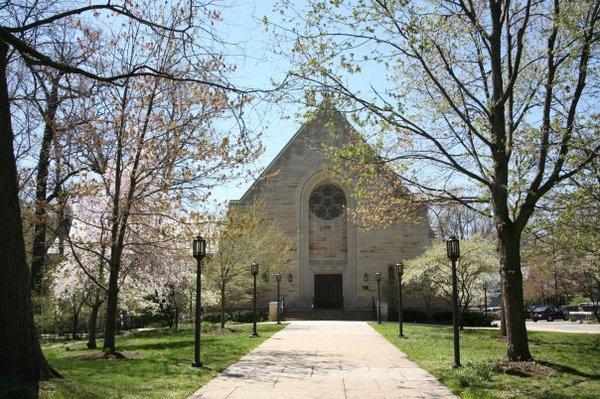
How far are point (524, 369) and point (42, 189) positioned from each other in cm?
1617

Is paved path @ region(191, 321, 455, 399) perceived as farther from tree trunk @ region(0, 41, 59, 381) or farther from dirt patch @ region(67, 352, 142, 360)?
dirt patch @ region(67, 352, 142, 360)

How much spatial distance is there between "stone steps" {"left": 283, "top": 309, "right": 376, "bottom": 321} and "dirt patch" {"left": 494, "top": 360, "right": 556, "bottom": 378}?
25684 millimetres

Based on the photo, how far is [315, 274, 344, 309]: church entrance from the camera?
39500mm

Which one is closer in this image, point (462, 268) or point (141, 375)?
point (141, 375)

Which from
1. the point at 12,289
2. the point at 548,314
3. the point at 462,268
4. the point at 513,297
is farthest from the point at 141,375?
the point at 548,314

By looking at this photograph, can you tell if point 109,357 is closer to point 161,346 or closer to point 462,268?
point 161,346

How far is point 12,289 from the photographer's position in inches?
313

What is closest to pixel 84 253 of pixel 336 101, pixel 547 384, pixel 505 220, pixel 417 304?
pixel 336 101

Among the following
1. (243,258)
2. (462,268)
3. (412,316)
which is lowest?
(412,316)

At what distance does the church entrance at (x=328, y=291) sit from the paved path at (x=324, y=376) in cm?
2229

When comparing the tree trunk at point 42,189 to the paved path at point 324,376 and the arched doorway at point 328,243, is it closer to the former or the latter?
the paved path at point 324,376

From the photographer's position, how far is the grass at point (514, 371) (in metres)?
9.18

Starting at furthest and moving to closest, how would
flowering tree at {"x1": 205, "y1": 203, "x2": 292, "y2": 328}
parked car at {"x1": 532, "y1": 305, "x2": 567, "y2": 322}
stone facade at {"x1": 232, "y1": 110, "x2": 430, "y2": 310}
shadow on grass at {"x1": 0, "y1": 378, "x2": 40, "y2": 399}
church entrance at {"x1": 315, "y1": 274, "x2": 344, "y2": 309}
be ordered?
parked car at {"x1": 532, "y1": 305, "x2": 567, "y2": 322}
church entrance at {"x1": 315, "y1": 274, "x2": 344, "y2": 309}
stone facade at {"x1": 232, "y1": 110, "x2": 430, "y2": 310}
flowering tree at {"x1": 205, "y1": 203, "x2": 292, "y2": 328}
shadow on grass at {"x1": 0, "y1": 378, "x2": 40, "y2": 399}

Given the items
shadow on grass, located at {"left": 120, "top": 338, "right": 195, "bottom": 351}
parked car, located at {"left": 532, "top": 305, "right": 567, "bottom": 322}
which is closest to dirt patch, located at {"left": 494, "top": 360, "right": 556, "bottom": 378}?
shadow on grass, located at {"left": 120, "top": 338, "right": 195, "bottom": 351}
